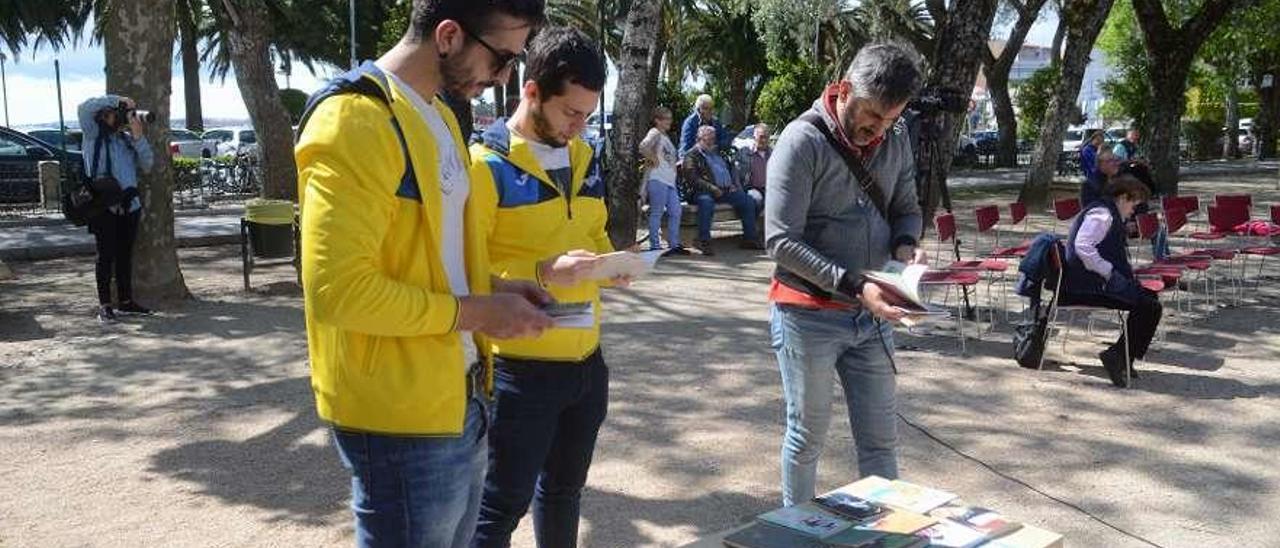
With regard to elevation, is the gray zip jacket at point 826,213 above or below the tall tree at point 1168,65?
below

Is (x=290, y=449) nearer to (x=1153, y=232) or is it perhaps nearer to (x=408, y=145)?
(x=408, y=145)

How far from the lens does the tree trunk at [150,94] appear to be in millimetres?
8875

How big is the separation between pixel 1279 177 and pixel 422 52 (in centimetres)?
2669

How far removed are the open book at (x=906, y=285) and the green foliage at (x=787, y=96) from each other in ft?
79.7

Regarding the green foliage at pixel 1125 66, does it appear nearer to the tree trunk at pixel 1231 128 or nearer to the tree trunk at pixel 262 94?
the tree trunk at pixel 1231 128

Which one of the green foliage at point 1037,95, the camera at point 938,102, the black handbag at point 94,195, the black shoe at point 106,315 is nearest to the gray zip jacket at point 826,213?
the camera at point 938,102

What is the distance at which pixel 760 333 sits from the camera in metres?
7.75

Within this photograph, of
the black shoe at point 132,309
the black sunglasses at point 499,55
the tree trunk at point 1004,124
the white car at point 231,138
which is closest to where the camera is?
the black sunglasses at point 499,55

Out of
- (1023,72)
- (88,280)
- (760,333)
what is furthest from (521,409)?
(1023,72)

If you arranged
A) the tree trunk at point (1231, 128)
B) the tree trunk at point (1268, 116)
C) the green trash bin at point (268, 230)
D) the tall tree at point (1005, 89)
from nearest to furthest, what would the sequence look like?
the green trash bin at point (268, 230) → the tall tree at point (1005, 89) → the tree trunk at point (1268, 116) → the tree trunk at point (1231, 128)

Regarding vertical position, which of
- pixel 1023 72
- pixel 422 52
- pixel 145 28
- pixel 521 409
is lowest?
pixel 521 409

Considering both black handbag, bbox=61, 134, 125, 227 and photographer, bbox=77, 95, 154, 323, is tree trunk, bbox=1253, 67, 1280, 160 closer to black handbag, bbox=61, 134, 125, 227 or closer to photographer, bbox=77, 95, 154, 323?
photographer, bbox=77, 95, 154, 323

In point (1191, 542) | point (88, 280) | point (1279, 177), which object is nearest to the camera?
point (1191, 542)

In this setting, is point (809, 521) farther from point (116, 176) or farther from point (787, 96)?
point (787, 96)
